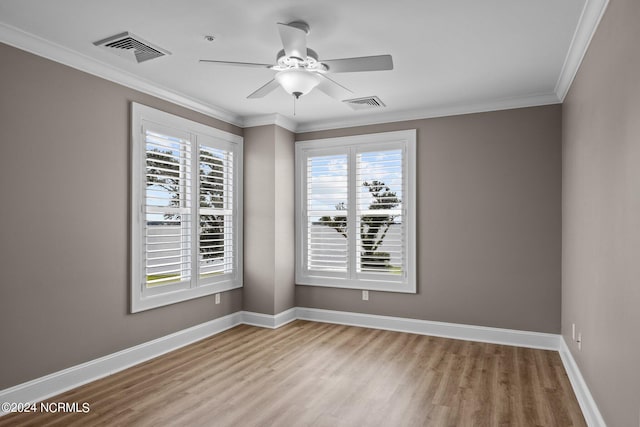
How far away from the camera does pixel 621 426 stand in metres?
2.07

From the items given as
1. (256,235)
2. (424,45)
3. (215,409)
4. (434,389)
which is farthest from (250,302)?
(424,45)

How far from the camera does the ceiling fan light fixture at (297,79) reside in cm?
287

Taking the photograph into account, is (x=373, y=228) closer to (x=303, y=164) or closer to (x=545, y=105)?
(x=303, y=164)

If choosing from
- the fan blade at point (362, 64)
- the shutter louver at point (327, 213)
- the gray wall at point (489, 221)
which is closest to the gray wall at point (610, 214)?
the gray wall at point (489, 221)

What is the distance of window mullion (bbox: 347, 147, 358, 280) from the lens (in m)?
5.25

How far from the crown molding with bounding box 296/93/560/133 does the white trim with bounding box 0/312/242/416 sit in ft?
9.22

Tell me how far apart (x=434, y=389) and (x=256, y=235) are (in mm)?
2851

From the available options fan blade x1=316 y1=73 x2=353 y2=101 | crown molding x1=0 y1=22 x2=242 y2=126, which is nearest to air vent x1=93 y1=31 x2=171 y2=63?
crown molding x1=0 y1=22 x2=242 y2=126

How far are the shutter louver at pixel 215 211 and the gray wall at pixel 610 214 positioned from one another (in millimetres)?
3661

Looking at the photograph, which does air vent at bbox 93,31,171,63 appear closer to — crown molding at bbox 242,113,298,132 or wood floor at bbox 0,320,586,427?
crown molding at bbox 242,113,298,132

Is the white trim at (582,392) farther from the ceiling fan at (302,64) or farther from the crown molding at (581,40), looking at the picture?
the ceiling fan at (302,64)

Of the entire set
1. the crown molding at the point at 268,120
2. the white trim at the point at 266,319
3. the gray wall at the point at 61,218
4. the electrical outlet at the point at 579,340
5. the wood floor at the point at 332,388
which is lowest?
the wood floor at the point at 332,388

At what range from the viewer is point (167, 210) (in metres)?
4.12

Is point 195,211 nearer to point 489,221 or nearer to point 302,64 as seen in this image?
point 302,64
